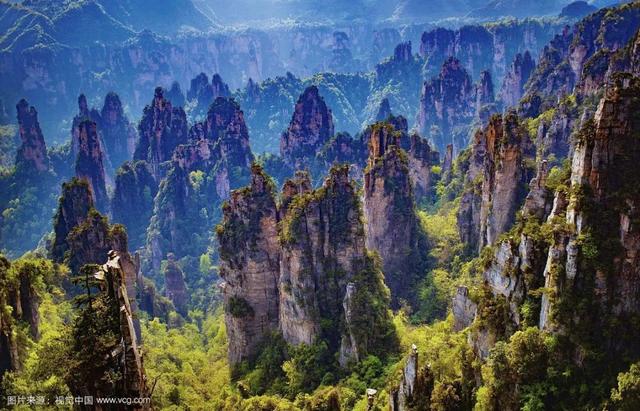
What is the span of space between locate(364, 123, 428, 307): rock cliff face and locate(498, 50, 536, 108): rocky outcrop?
230 feet

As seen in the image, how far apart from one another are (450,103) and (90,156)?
68.9 metres

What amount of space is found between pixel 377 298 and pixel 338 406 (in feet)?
37.5

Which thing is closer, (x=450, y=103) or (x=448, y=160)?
(x=448, y=160)

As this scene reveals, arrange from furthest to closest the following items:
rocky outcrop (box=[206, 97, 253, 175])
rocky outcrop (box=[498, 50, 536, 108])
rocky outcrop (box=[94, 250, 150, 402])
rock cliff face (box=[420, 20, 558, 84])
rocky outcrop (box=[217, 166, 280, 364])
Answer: rock cliff face (box=[420, 20, 558, 84]) < rocky outcrop (box=[498, 50, 536, 108]) < rocky outcrop (box=[206, 97, 253, 175]) < rocky outcrop (box=[217, 166, 280, 364]) < rocky outcrop (box=[94, 250, 150, 402])

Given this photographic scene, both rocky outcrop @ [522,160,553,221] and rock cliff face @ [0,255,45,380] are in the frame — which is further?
rocky outcrop @ [522,160,553,221]

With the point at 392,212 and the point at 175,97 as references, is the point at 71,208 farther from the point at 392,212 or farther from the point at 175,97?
the point at 175,97

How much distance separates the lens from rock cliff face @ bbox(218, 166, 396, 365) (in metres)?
40.0

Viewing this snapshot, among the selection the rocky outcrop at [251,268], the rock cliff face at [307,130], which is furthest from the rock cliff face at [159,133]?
the rocky outcrop at [251,268]

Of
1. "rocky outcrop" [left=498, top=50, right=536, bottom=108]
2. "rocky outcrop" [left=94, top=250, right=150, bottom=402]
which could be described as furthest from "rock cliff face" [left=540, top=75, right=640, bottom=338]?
"rocky outcrop" [left=498, top=50, right=536, bottom=108]

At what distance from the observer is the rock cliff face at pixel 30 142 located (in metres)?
117

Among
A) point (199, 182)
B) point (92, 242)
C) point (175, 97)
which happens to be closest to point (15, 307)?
point (92, 242)

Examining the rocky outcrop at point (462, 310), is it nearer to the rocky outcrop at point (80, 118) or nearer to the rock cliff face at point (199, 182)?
the rock cliff face at point (199, 182)

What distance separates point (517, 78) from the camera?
121562mm

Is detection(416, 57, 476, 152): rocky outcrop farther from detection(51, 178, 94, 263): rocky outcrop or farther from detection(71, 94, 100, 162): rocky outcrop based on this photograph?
detection(51, 178, 94, 263): rocky outcrop
